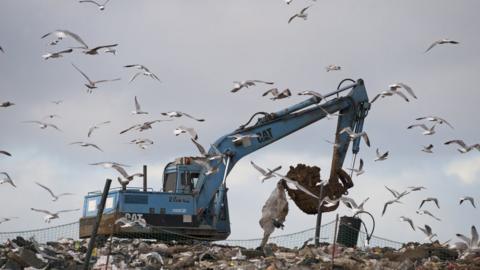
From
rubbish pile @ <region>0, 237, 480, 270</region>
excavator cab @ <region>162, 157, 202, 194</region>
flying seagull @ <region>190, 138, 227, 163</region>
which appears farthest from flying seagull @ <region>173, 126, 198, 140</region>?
excavator cab @ <region>162, 157, 202, 194</region>

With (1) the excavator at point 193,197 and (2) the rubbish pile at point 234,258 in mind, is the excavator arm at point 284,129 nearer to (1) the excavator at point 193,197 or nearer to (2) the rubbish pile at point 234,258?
(1) the excavator at point 193,197

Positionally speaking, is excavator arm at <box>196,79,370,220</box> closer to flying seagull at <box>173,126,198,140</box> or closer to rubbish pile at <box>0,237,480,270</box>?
rubbish pile at <box>0,237,480,270</box>

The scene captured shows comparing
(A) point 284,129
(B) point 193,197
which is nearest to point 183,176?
(B) point 193,197

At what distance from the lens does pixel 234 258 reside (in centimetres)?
1973

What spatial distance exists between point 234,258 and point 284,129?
799 centimetres

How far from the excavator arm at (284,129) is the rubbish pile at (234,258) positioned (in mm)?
3075

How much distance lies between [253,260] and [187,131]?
287 centimetres

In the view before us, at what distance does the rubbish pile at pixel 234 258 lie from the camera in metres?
17.7

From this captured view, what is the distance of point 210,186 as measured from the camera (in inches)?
1005

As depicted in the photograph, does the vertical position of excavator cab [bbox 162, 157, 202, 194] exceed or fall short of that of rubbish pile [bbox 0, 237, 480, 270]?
it exceeds it

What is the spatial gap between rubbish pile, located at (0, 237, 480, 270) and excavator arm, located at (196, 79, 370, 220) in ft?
10.1

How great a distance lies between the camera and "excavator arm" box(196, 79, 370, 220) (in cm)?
2558

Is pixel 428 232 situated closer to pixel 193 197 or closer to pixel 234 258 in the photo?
pixel 234 258

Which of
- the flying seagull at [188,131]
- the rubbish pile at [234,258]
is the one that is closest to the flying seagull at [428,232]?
the rubbish pile at [234,258]
